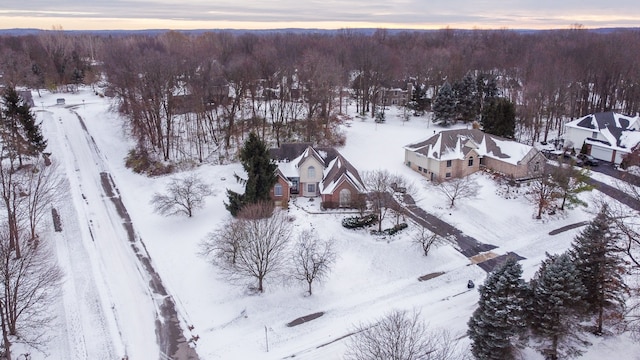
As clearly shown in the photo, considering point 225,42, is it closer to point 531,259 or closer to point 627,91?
point 627,91

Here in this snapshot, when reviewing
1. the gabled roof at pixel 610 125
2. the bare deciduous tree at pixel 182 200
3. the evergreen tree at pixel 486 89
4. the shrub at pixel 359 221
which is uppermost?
the evergreen tree at pixel 486 89

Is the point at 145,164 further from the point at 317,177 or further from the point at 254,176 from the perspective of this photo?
the point at 317,177

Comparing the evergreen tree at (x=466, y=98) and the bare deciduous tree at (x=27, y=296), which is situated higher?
the evergreen tree at (x=466, y=98)

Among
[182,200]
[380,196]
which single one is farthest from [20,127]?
[380,196]

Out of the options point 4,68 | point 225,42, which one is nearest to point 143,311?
point 4,68

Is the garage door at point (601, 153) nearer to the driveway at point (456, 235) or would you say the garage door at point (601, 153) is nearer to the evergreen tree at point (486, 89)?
the evergreen tree at point (486, 89)

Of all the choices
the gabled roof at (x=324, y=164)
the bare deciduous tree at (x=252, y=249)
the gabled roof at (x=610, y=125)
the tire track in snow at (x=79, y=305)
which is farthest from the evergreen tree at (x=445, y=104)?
the tire track in snow at (x=79, y=305)

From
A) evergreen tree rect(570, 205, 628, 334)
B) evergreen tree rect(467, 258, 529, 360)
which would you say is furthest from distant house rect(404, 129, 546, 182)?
evergreen tree rect(467, 258, 529, 360)
